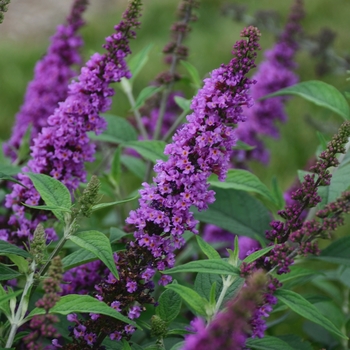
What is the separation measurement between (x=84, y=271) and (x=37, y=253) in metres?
0.49

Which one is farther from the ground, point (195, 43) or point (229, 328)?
point (195, 43)

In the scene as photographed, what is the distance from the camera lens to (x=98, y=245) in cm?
153

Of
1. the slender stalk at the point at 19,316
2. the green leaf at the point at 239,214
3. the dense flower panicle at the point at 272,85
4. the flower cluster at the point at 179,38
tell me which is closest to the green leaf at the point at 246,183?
the green leaf at the point at 239,214

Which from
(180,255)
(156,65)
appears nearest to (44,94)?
(180,255)

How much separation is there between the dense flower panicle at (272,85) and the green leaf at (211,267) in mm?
1903

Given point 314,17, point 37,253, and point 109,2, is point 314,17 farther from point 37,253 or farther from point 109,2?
point 37,253

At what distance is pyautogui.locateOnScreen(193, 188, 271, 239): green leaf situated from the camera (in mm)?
Result: 2336

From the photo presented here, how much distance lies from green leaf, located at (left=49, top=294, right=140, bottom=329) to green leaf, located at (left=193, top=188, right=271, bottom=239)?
0.90 metres

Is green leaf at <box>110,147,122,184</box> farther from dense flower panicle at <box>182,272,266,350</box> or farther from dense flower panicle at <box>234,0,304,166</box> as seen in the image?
dense flower panicle at <box>182,272,266,350</box>

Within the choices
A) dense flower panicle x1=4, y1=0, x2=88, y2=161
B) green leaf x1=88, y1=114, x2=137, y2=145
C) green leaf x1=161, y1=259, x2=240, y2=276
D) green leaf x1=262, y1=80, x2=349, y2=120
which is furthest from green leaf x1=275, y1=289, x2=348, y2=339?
dense flower panicle x1=4, y1=0, x2=88, y2=161

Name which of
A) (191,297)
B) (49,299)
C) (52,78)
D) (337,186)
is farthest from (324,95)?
(49,299)

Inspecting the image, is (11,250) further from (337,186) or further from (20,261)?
(337,186)

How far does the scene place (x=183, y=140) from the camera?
1.64 meters

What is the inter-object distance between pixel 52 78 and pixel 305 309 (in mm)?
1810
